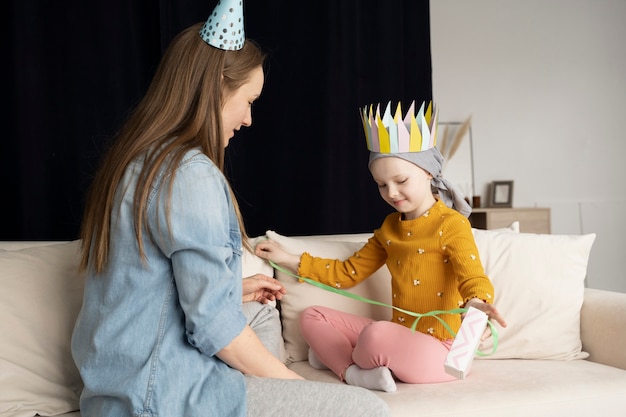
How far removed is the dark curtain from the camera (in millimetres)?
2865

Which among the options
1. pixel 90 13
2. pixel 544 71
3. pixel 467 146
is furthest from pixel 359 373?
pixel 544 71

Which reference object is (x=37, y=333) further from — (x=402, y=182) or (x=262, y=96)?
(x=262, y=96)

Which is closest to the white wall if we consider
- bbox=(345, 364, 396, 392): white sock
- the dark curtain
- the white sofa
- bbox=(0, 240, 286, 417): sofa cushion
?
the dark curtain

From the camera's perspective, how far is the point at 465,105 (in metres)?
4.68

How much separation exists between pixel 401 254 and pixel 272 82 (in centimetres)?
154

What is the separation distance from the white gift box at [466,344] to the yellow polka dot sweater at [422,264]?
26 centimetres

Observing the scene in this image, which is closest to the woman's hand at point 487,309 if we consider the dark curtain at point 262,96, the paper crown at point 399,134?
the paper crown at point 399,134

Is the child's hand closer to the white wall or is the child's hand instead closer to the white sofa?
the white sofa

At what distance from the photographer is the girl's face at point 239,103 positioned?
144cm

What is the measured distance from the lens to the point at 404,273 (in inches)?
77.4

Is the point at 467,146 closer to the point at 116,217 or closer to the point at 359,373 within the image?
the point at 359,373

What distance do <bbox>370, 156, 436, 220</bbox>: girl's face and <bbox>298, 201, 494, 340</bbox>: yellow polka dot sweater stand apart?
0.07 metres

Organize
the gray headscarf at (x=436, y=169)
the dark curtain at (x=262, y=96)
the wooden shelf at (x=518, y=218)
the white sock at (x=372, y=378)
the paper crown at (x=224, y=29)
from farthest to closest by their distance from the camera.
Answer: the wooden shelf at (x=518, y=218) → the dark curtain at (x=262, y=96) → the gray headscarf at (x=436, y=169) → the white sock at (x=372, y=378) → the paper crown at (x=224, y=29)

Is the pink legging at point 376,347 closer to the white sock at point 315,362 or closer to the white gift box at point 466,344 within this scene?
the white sock at point 315,362
